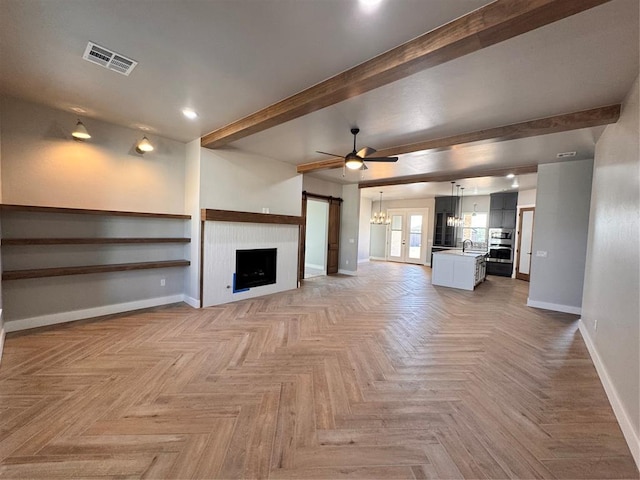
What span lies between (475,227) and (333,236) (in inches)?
227

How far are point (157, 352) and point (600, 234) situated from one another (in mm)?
5480

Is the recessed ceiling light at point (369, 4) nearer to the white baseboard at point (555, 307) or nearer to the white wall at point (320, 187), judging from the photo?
the white wall at point (320, 187)

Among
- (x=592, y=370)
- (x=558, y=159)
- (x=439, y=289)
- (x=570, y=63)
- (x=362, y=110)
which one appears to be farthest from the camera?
(x=439, y=289)

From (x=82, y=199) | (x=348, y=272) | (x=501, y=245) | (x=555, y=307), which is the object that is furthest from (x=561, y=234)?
(x=82, y=199)

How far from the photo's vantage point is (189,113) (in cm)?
359

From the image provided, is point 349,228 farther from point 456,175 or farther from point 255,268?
point 255,268

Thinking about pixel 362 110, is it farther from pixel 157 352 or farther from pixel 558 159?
pixel 558 159

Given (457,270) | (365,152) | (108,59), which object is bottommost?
(457,270)

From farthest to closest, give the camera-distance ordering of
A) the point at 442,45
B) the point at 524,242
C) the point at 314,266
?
the point at 314,266, the point at 524,242, the point at 442,45

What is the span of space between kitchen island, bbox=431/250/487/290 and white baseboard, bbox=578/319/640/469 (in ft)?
10.8

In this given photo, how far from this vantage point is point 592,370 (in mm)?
2926

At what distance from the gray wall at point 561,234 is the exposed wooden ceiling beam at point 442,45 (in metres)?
4.62

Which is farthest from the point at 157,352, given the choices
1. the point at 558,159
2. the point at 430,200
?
the point at 430,200

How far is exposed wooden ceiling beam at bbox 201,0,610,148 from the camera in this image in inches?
63.2
